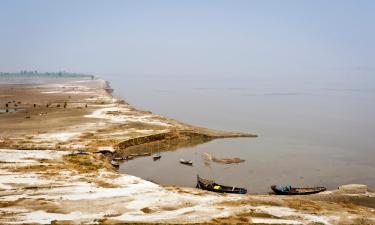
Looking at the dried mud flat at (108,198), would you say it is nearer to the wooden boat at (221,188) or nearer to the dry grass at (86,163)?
the dry grass at (86,163)

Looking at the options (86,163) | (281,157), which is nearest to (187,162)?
(86,163)

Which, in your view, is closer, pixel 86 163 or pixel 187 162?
pixel 86 163

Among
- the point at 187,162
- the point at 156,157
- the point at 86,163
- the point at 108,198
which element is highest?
the point at 86,163

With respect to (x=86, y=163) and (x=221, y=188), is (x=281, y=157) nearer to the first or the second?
(x=221, y=188)

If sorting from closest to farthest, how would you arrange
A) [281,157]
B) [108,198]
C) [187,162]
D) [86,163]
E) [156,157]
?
[108,198] → [86,163] → [187,162] → [156,157] → [281,157]

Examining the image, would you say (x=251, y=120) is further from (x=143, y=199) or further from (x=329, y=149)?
(x=143, y=199)

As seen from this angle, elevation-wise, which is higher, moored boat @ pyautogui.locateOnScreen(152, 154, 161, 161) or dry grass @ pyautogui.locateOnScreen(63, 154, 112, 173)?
dry grass @ pyautogui.locateOnScreen(63, 154, 112, 173)

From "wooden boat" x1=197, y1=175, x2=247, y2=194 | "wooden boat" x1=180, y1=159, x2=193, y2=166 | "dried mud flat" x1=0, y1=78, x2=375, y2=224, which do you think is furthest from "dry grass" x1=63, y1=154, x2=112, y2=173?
"wooden boat" x1=197, y1=175, x2=247, y2=194

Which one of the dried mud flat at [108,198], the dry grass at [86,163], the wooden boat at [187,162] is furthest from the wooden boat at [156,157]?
the dry grass at [86,163]

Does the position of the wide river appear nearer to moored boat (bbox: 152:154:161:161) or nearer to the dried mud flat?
moored boat (bbox: 152:154:161:161)

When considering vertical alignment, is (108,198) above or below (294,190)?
above

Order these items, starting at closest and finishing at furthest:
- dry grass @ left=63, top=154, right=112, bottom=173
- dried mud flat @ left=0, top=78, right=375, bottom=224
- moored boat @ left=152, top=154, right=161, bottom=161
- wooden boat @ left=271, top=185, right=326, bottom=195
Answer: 1. dried mud flat @ left=0, top=78, right=375, bottom=224
2. wooden boat @ left=271, top=185, right=326, bottom=195
3. dry grass @ left=63, top=154, right=112, bottom=173
4. moored boat @ left=152, top=154, right=161, bottom=161

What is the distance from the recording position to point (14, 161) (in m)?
48.4

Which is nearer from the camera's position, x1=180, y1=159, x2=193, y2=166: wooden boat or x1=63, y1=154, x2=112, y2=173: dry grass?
x1=63, y1=154, x2=112, y2=173: dry grass
